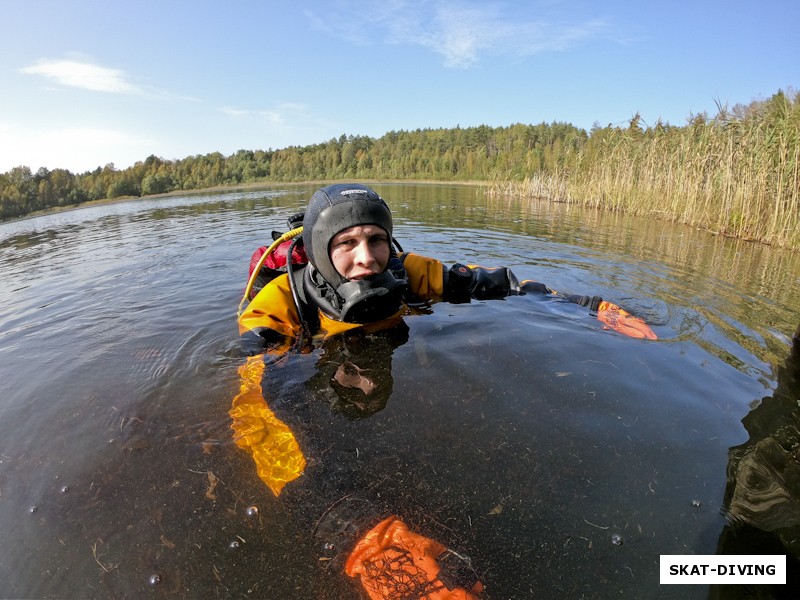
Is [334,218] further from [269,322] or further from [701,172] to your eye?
[701,172]

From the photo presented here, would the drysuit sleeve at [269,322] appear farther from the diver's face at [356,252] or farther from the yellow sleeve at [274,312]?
the diver's face at [356,252]

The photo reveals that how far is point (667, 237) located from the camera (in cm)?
1080

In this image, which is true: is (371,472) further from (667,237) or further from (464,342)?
(667,237)

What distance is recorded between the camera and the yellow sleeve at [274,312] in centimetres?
325

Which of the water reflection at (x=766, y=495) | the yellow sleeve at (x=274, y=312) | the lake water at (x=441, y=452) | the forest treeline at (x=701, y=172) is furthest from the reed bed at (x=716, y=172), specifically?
the yellow sleeve at (x=274, y=312)

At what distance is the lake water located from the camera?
161 cm

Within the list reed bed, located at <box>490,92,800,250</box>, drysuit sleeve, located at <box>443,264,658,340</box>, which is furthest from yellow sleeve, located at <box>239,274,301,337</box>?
reed bed, located at <box>490,92,800,250</box>

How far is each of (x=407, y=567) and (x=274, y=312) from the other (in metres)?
2.33

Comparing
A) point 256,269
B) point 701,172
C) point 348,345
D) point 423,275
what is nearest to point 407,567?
point 348,345

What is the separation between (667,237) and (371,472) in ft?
38.8

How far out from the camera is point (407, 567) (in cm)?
152

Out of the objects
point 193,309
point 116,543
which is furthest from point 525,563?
point 193,309

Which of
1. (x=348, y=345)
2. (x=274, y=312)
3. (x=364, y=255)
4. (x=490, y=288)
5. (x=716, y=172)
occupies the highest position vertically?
(x=716, y=172)

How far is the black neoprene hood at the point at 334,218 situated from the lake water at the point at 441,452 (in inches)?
34.6
